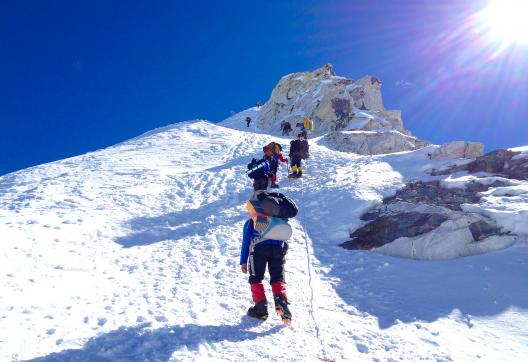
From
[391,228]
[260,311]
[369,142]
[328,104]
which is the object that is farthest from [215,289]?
[328,104]

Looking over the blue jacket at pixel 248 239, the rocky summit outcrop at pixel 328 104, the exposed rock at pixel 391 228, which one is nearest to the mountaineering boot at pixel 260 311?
the blue jacket at pixel 248 239

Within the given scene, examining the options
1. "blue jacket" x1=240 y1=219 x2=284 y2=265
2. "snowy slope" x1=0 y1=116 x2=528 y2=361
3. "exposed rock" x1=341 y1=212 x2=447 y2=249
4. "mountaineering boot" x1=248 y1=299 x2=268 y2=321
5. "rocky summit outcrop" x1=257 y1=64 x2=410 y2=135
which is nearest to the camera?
"snowy slope" x1=0 y1=116 x2=528 y2=361

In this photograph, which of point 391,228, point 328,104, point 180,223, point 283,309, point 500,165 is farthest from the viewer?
point 328,104

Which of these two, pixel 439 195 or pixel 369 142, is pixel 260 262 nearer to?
pixel 439 195

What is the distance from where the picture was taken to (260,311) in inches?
239

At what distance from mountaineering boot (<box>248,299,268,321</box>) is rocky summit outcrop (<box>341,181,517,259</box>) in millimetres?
4249

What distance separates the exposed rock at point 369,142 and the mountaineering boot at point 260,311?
95.7 ft

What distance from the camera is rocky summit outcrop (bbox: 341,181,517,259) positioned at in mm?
8617

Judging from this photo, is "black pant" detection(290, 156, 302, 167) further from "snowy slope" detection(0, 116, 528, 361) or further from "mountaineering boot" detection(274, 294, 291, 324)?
"mountaineering boot" detection(274, 294, 291, 324)

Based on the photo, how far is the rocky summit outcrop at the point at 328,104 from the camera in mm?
49312

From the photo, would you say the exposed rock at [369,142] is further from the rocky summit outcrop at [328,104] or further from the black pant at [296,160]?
the black pant at [296,160]

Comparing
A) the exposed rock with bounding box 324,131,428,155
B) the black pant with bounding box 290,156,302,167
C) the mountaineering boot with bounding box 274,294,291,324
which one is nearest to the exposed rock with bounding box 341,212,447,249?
Answer: the mountaineering boot with bounding box 274,294,291,324

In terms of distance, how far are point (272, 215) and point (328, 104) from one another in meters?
48.2

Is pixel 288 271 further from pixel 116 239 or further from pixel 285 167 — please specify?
pixel 285 167
